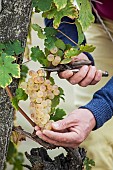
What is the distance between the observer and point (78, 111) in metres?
1.14

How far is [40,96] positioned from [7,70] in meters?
0.11

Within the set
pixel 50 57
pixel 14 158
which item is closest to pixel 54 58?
pixel 50 57

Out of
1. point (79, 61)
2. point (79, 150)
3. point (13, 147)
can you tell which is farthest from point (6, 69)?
point (13, 147)

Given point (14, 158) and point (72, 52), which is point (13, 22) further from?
point (14, 158)

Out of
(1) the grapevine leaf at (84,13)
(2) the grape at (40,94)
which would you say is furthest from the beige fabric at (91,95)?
(1) the grapevine leaf at (84,13)

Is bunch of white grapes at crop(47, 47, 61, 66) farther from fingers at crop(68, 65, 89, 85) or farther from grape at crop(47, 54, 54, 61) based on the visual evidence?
fingers at crop(68, 65, 89, 85)

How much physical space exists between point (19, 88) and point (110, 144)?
682mm

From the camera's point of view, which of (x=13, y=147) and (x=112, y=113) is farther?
(x=13, y=147)

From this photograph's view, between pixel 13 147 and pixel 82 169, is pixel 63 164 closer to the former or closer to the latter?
pixel 82 169

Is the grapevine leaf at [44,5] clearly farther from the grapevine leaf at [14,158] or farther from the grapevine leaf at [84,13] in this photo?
the grapevine leaf at [14,158]

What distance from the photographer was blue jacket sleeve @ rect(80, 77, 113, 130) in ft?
3.93

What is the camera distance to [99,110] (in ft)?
3.97

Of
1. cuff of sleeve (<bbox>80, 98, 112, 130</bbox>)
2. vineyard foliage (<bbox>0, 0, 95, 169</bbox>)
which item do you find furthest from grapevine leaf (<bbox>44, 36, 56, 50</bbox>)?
cuff of sleeve (<bbox>80, 98, 112, 130</bbox>)

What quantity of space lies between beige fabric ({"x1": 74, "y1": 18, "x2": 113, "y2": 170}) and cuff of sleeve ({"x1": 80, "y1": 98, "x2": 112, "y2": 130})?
0.37 meters
